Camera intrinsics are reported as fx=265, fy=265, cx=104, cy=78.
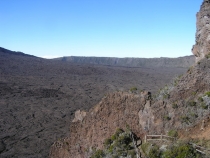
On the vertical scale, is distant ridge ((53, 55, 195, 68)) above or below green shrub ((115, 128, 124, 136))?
below

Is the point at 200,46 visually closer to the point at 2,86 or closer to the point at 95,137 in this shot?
the point at 95,137

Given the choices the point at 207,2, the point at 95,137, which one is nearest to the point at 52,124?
the point at 95,137

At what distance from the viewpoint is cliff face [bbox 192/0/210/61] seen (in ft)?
32.2

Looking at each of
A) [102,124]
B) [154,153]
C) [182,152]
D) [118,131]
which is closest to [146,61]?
[102,124]

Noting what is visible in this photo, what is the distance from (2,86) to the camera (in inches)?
1703

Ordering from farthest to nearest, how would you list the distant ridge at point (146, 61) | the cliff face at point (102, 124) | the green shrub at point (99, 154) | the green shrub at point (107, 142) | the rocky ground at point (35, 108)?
the distant ridge at point (146, 61)
the rocky ground at point (35, 108)
the cliff face at point (102, 124)
the green shrub at point (107, 142)
the green shrub at point (99, 154)

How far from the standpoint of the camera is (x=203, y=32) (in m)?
10.1

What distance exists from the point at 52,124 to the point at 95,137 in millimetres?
17783

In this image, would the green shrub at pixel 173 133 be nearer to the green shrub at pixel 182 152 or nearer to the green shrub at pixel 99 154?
the green shrub at pixel 182 152

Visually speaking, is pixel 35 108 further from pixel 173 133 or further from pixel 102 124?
pixel 173 133

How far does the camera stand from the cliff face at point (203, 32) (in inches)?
387

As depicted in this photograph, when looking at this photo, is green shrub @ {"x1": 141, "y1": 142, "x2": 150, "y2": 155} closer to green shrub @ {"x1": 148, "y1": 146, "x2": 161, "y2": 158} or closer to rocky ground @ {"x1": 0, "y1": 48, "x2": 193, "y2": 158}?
green shrub @ {"x1": 148, "y1": 146, "x2": 161, "y2": 158}

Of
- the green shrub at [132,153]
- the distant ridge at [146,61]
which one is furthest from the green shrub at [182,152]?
the distant ridge at [146,61]

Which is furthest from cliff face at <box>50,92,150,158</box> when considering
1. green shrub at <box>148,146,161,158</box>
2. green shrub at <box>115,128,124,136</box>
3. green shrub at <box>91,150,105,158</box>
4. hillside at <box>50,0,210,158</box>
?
green shrub at <box>148,146,161,158</box>
